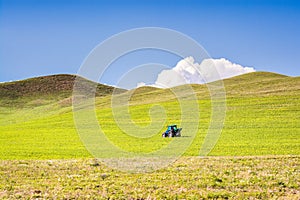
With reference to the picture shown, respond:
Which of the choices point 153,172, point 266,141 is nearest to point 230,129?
point 266,141

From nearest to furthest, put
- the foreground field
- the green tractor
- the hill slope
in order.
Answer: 1. the foreground field
2. the green tractor
3. the hill slope

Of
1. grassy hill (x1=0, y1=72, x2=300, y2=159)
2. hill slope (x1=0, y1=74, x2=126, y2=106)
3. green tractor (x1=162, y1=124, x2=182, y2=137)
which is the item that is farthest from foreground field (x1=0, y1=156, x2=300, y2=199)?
hill slope (x1=0, y1=74, x2=126, y2=106)

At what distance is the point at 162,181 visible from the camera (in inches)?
722

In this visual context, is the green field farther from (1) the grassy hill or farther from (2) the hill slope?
(2) the hill slope

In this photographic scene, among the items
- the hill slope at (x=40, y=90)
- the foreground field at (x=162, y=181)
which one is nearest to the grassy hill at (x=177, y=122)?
the hill slope at (x=40, y=90)

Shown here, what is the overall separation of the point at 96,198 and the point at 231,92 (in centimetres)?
7838

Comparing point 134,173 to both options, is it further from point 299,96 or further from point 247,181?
point 299,96

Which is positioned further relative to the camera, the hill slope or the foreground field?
the hill slope

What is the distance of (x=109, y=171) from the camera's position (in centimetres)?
2128

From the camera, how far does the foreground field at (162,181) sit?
16.0 m

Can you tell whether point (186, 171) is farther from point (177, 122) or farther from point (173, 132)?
point (177, 122)

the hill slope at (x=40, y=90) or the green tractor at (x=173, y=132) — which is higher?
the hill slope at (x=40, y=90)

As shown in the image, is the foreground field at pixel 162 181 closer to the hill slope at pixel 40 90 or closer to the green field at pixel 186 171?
the green field at pixel 186 171

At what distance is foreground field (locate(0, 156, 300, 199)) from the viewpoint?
1598 centimetres
